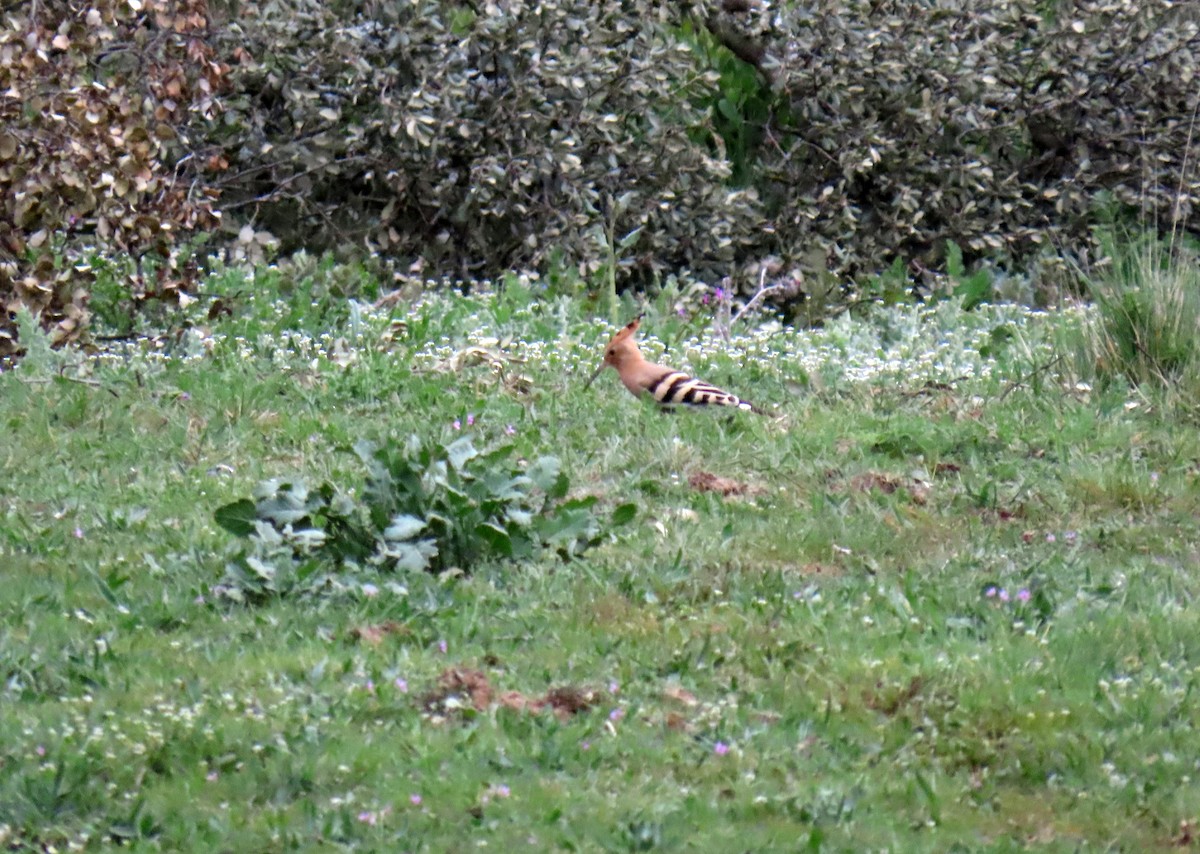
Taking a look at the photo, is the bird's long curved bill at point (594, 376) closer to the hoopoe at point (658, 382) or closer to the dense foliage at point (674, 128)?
the hoopoe at point (658, 382)

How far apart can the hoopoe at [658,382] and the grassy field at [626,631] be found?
0.29 feet

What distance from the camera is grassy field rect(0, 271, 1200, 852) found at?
3.97 m

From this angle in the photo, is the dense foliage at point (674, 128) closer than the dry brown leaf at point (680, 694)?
No

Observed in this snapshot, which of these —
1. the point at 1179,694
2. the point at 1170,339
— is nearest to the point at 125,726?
the point at 1179,694

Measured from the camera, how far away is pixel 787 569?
5.76m

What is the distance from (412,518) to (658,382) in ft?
8.32

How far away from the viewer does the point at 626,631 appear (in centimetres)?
506

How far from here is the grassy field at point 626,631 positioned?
397cm

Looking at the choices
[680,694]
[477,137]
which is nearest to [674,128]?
[477,137]

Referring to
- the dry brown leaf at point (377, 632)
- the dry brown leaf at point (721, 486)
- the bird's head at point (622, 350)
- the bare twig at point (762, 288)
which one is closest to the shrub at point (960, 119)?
the bare twig at point (762, 288)

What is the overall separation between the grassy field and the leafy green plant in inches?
3.9

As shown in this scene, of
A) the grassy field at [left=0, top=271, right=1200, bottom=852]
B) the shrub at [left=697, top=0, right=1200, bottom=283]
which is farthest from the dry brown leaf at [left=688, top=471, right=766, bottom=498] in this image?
the shrub at [left=697, top=0, right=1200, bottom=283]

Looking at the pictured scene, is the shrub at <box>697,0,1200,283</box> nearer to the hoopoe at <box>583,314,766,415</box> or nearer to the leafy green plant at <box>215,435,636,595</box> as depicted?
the hoopoe at <box>583,314,766,415</box>

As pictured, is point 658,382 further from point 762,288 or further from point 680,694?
point 762,288
